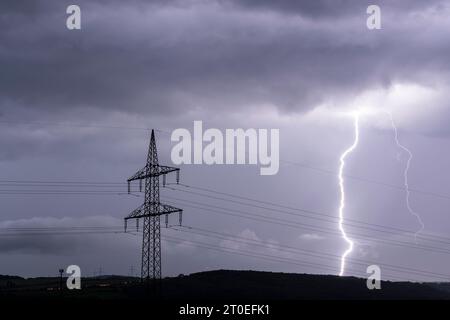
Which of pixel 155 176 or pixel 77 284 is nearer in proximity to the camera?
pixel 155 176
